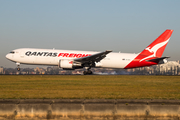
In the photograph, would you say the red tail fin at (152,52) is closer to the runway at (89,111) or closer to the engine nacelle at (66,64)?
the engine nacelle at (66,64)

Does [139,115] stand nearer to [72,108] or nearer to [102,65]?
[72,108]

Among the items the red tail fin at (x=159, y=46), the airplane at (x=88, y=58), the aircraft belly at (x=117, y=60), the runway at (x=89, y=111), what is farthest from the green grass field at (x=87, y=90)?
the red tail fin at (x=159, y=46)

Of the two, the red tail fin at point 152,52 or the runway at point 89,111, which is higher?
the red tail fin at point 152,52

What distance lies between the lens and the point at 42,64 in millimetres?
39469

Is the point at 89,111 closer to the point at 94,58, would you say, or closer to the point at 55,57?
the point at 94,58

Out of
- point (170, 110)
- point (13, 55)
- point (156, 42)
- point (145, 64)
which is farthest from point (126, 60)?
point (170, 110)

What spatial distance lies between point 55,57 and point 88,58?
5198 millimetres

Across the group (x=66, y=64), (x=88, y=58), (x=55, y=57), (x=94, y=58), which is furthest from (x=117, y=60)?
(x=55, y=57)

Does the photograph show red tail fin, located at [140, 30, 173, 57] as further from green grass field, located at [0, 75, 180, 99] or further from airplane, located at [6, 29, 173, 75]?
green grass field, located at [0, 75, 180, 99]

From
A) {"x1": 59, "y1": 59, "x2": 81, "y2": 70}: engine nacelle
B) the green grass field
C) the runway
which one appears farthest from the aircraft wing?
the runway

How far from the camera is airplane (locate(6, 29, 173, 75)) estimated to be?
1514 inches

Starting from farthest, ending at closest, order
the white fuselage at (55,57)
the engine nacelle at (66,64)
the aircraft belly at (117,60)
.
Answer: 1. the aircraft belly at (117,60)
2. the white fuselage at (55,57)
3. the engine nacelle at (66,64)

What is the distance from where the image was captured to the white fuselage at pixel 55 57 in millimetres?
38844

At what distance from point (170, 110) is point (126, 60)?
102ft
